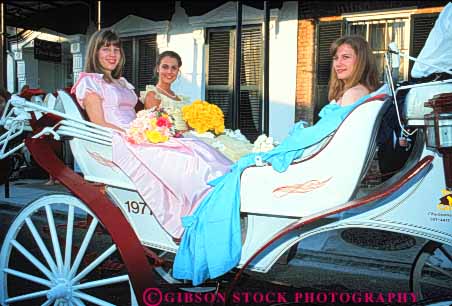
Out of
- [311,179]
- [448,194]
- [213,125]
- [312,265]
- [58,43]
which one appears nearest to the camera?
[448,194]

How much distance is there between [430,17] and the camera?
606 centimetres

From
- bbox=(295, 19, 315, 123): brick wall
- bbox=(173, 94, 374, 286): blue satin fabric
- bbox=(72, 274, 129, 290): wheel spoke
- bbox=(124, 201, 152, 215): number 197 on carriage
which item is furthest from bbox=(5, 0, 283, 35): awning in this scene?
bbox=(72, 274, 129, 290): wheel spoke

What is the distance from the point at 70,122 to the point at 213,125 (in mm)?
942

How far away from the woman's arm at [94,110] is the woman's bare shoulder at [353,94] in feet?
4.28

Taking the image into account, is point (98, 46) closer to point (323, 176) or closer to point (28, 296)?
point (28, 296)

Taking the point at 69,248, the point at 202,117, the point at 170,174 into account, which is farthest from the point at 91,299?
the point at 202,117

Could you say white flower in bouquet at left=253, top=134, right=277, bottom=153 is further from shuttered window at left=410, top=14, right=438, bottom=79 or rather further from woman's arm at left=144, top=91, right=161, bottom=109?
shuttered window at left=410, top=14, right=438, bottom=79

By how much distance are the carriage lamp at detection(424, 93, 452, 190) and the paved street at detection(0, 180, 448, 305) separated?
4.94 ft

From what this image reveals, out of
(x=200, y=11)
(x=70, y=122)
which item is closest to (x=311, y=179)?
(x=70, y=122)

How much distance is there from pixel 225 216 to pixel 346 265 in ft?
7.81

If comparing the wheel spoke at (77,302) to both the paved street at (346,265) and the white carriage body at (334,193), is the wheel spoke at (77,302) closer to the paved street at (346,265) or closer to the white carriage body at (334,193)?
the white carriage body at (334,193)

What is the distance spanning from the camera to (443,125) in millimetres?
1706

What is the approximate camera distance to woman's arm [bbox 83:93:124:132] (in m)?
2.63

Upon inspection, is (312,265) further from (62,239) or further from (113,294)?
(62,239)
